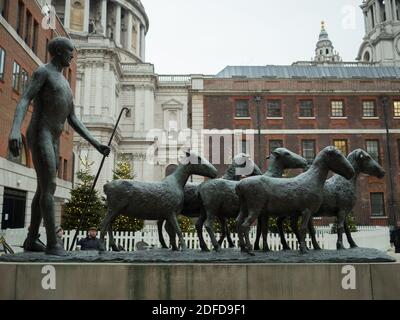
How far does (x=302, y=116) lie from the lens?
37844 millimetres

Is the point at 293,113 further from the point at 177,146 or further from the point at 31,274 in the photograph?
the point at 31,274

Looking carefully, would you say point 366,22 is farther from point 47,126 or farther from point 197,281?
point 197,281

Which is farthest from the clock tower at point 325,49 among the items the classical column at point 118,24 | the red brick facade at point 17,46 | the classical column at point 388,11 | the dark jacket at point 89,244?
the dark jacket at point 89,244

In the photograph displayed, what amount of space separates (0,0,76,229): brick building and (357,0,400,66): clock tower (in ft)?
183

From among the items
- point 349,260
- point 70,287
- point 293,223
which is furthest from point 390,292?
point 70,287

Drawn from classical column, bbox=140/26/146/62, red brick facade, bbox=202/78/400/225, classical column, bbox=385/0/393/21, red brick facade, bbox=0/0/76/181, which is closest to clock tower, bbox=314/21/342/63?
classical column, bbox=385/0/393/21

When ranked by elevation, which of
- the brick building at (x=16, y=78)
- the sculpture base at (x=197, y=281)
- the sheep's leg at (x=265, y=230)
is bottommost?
the sculpture base at (x=197, y=281)

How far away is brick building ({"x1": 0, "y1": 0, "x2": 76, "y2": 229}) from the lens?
21062 mm

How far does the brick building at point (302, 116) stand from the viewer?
122 ft

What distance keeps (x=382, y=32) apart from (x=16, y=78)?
6435 centimetres

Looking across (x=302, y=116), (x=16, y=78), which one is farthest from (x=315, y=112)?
(x=16, y=78)

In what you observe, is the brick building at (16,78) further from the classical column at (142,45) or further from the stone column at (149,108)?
the classical column at (142,45)

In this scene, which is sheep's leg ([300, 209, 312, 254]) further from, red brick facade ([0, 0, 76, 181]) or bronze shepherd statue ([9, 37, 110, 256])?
red brick facade ([0, 0, 76, 181])

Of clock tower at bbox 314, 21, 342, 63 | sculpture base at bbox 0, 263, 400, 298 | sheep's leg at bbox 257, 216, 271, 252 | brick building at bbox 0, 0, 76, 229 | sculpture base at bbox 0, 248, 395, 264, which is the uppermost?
clock tower at bbox 314, 21, 342, 63
